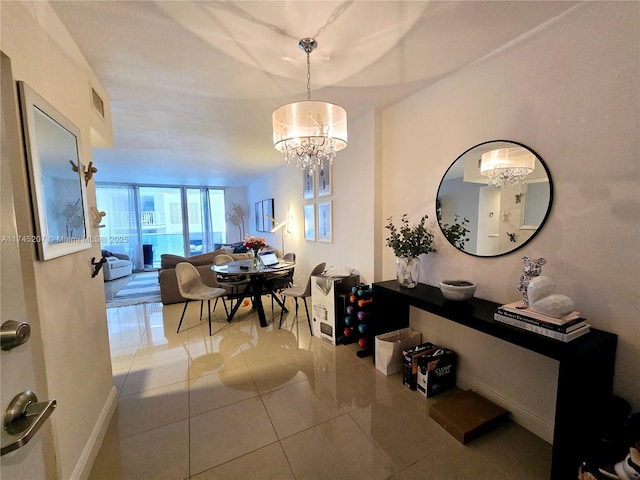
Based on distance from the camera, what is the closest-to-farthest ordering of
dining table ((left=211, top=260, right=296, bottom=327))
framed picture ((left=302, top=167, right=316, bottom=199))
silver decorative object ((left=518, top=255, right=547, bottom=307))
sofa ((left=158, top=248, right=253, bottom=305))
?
silver decorative object ((left=518, top=255, right=547, bottom=307)) < dining table ((left=211, top=260, right=296, bottom=327)) < framed picture ((left=302, top=167, right=316, bottom=199)) < sofa ((left=158, top=248, right=253, bottom=305))

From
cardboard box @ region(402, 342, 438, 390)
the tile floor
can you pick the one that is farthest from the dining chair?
cardboard box @ region(402, 342, 438, 390)

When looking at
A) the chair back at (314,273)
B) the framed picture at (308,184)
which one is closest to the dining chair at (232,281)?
the chair back at (314,273)

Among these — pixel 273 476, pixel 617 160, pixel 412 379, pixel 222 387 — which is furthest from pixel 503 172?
pixel 222 387

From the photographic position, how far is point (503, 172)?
6.03ft

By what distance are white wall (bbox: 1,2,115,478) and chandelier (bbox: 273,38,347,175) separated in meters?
1.15

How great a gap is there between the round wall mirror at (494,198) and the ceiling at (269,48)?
2.35 feet

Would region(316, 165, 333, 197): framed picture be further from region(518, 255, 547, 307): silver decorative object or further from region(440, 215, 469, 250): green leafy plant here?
region(518, 255, 547, 307): silver decorative object

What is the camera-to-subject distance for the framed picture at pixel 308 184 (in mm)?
4080

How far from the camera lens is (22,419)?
0.63 metres

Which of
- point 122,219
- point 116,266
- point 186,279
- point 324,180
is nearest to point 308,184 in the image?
point 324,180

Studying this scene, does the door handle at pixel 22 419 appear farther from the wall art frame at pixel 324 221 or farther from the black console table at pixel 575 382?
the wall art frame at pixel 324 221

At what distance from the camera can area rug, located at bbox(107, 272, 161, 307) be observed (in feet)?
15.2

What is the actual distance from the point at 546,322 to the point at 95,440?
261cm

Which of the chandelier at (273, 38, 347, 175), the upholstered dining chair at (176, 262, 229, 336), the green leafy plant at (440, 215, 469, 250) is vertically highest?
the chandelier at (273, 38, 347, 175)
